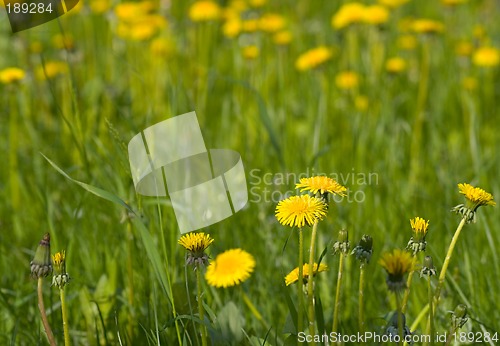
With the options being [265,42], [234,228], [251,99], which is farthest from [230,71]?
[234,228]

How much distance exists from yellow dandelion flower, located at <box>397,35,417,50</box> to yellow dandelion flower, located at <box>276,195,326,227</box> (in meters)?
2.04

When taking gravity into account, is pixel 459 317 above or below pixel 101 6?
below

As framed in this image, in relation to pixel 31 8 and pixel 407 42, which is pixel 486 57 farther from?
pixel 31 8

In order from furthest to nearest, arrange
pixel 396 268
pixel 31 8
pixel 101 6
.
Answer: pixel 101 6
pixel 31 8
pixel 396 268

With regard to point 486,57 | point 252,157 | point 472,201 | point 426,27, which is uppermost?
point 472,201

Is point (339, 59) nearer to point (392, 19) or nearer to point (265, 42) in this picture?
point (265, 42)

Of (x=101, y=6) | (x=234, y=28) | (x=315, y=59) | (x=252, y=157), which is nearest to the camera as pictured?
(x=252, y=157)

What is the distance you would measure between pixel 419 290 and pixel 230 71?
1.79m

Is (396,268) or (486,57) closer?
(396,268)

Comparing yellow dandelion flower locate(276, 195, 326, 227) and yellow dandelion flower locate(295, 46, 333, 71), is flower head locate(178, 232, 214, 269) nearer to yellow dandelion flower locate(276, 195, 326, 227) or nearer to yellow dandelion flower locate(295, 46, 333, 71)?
yellow dandelion flower locate(276, 195, 326, 227)

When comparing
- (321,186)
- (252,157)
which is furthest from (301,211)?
(252,157)

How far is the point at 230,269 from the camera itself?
1.19 meters

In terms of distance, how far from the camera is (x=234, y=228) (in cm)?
164

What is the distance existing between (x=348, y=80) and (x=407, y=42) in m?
0.51
